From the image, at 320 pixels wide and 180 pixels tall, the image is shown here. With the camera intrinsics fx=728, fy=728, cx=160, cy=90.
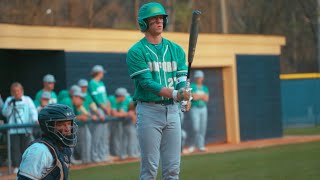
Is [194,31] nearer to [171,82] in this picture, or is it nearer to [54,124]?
[171,82]

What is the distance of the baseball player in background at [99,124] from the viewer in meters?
15.2

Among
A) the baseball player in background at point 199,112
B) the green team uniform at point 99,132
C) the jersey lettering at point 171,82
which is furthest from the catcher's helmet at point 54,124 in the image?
the baseball player in background at point 199,112

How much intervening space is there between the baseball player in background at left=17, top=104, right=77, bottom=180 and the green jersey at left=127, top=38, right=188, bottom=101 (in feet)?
5.18

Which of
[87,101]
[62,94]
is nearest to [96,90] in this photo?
[87,101]

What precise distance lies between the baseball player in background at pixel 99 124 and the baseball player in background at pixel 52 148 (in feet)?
32.2

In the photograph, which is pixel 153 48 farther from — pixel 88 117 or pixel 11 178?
pixel 88 117

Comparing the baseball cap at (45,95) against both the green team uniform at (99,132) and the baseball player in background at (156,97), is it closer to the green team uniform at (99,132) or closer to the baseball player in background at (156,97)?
the green team uniform at (99,132)

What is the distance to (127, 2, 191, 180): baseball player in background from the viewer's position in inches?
269

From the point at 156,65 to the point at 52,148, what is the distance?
1.98 meters

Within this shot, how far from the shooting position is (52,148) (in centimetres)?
513

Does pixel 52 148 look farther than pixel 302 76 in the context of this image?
No

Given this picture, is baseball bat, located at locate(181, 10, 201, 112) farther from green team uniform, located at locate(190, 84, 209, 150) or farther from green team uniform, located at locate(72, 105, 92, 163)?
green team uniform, located at locate(190, 84, 209, 150)

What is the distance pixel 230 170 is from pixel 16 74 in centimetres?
708

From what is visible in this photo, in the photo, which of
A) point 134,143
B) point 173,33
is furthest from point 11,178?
point 173,33
